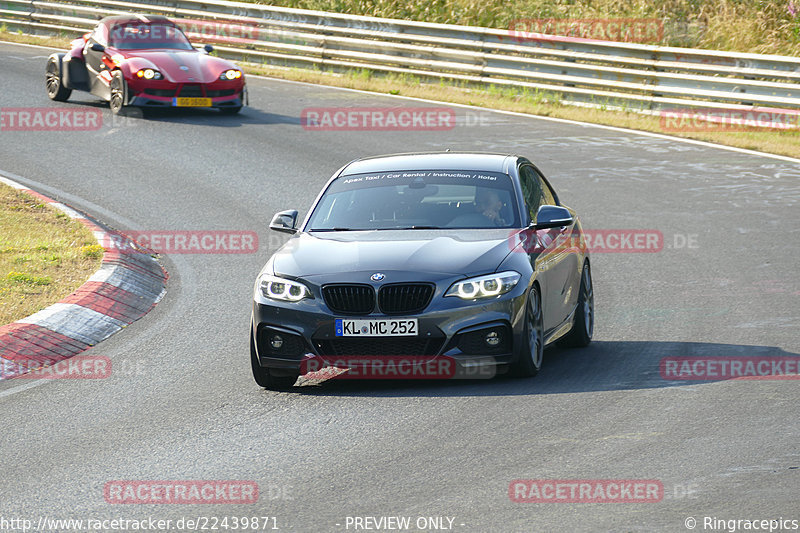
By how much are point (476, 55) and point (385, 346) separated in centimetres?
1749

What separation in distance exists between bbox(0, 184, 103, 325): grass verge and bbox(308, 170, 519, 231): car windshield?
9.09ft

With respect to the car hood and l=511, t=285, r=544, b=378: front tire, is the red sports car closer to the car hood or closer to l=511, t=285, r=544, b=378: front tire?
the car hood

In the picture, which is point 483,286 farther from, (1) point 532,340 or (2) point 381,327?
(2) point 381,327

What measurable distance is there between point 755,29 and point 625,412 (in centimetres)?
2034

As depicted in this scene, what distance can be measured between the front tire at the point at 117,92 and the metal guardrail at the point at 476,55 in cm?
642

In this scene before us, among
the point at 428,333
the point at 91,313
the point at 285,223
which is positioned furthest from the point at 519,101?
the point at 428,333

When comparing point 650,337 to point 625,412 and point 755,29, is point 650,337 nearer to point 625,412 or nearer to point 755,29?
point 625,412

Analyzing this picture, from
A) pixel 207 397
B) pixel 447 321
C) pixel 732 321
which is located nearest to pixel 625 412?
pixel 447 321

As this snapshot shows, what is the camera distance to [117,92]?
71.3ft

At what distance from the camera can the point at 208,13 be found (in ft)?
96.0

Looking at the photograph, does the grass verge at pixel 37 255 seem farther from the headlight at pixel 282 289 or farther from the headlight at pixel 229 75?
the headlight at pixel 229 75

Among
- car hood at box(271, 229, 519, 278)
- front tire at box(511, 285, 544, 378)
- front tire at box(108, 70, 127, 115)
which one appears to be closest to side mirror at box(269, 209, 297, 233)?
car hood at box(271, 229, 519, 278)

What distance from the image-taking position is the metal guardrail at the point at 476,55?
2180 centimetres

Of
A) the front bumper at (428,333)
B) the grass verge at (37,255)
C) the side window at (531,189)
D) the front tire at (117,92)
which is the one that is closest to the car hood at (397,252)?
the front bumper at (428,333)
